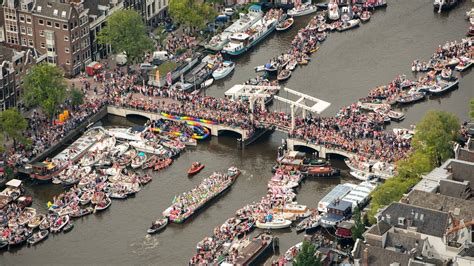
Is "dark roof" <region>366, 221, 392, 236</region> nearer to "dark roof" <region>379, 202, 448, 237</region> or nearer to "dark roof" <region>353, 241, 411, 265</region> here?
"dark roof" <region>379, 202, 448, 237</region>

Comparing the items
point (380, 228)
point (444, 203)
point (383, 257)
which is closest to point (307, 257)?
point (380, 228)

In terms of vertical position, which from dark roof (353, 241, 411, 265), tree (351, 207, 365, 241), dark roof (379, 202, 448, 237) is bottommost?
tree (351, 207, 365, 241)

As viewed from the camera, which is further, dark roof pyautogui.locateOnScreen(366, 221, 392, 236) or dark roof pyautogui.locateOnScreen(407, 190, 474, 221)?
dark roof pyautogui.locateOnScreen(407, 190, 474, 221)

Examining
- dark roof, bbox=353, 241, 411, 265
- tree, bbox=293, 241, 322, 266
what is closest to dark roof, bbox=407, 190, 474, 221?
dark roof, bbox=353, 241, 411, 265

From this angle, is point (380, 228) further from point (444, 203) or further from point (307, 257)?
point (444, 203)

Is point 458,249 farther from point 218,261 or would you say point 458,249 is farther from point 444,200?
point 218,261

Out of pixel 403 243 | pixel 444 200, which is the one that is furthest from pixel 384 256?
pixel 444 200

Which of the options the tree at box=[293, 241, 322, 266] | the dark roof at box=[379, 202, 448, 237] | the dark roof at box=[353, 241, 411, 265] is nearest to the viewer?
the dark roof at box=[353, 241, 411, 265]
